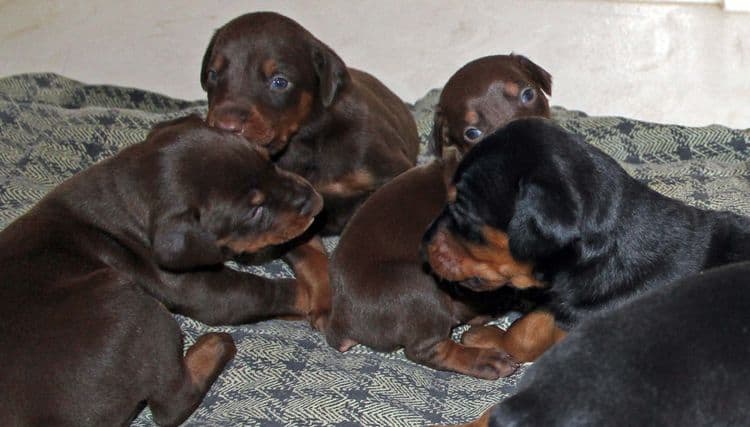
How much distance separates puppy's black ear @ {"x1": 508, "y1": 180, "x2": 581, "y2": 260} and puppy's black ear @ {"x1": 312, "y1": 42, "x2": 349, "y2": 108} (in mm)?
1549

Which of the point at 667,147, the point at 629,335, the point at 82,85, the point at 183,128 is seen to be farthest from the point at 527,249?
the point at 82,85

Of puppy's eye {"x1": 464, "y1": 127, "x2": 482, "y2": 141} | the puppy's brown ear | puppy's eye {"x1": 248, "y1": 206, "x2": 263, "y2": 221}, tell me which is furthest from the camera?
the puppy's brown ear

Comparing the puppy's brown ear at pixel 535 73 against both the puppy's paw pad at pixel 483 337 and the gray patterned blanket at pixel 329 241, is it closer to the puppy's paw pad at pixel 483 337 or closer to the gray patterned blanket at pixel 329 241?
the gray patterned blanket at pixel 329 241

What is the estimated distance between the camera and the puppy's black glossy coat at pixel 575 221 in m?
3.55

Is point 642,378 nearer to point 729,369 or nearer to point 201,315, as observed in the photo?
point 729,369

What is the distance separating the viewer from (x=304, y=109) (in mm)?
4809

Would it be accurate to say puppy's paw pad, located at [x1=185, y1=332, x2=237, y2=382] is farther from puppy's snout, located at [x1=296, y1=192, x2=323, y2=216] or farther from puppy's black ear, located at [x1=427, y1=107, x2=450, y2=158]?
puppy's black ear, located at [x1=427, y1=107, x2=450, y2=158]

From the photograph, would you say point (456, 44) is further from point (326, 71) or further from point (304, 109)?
point (304, 109)

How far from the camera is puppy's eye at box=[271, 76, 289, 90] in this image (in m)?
4.64

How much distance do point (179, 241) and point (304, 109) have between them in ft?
3.47

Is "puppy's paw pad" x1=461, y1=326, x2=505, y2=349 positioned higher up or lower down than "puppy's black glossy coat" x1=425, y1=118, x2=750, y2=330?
lower down

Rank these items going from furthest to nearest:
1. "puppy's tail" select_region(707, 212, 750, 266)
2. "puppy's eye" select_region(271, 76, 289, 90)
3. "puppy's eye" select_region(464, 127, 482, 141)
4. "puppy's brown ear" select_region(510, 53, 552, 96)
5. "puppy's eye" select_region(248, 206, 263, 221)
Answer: "puppy's brown ear" select_region(510, 53, 552, 96) → "puppy's eye" select_region(271, 76, 289, 90) → "puppy's eye" select_region(464, 127, 482, 141) → "puppy's eye" select_region(248, 206, 263, 221) → "puppy's tail" select_region(707, 212, 750, 266)

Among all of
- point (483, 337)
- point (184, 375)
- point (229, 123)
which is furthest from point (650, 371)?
point (229, 123)

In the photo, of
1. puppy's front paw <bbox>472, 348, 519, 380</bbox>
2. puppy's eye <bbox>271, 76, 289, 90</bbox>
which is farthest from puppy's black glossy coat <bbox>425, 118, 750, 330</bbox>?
puppy's eye <bbox>271, 76, 289, 90</bbox>
